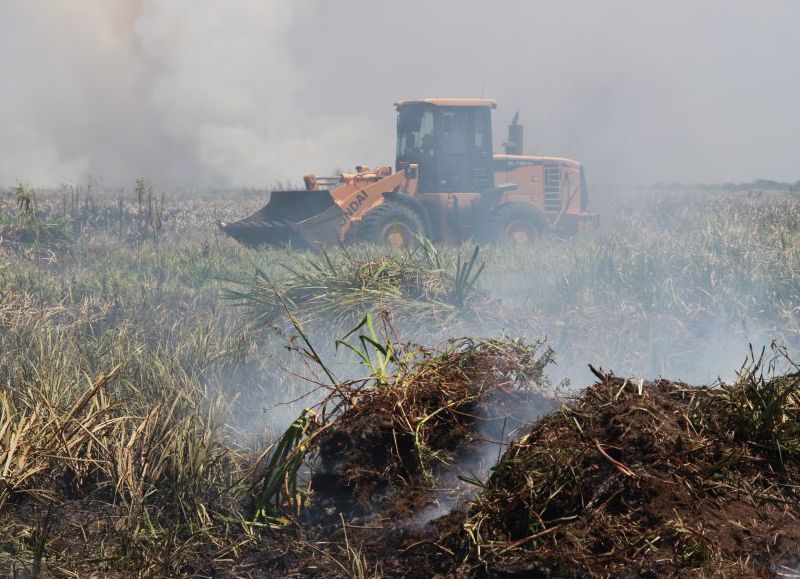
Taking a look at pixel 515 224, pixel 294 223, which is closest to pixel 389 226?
pixel 294 223

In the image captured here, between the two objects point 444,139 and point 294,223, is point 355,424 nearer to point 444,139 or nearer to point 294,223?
point 294,223

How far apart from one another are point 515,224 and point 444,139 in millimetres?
2277

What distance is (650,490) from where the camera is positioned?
12.2ft

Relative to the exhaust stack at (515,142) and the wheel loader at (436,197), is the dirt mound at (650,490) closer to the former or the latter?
the wheel loader at (436,197)

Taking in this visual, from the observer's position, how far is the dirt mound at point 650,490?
349cm

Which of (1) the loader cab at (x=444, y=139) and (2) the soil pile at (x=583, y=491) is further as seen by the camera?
(1) the loader cab at (x=444, y=139)

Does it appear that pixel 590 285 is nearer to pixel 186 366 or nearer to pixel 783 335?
pixel 783 335

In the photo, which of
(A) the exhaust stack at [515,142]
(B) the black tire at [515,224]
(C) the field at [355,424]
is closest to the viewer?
(C) the field at [355,424]

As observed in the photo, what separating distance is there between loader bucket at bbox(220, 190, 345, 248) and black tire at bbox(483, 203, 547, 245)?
3.47 m

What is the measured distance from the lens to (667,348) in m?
10.1

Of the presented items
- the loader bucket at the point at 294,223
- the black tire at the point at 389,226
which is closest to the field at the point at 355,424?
the loader bucket at the point at 294,223

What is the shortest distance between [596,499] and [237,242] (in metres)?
13.6

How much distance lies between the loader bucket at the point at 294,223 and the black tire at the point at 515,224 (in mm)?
3472

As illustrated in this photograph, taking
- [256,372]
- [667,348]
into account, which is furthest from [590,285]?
[256,372]
